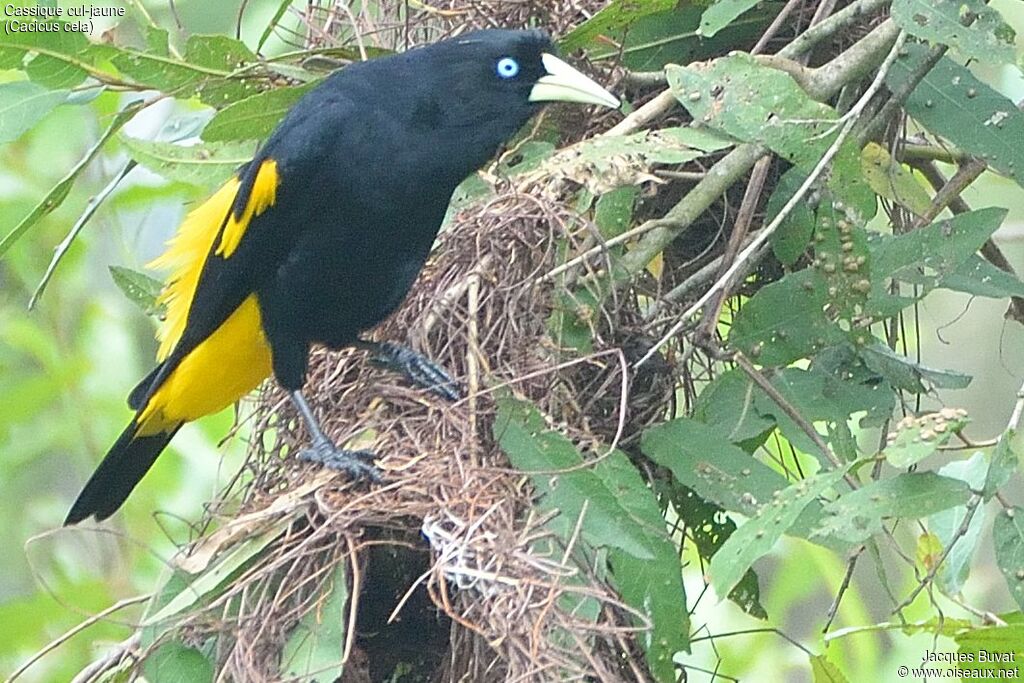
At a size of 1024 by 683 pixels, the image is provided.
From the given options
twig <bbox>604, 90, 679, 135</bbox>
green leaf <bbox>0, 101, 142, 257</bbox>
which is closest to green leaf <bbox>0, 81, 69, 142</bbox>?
green leaf <bbox>0, 101, 142, 257</bbox>

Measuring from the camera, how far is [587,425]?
7.07 ft

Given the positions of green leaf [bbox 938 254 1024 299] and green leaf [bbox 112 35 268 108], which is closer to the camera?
green leaf [bbox 938 254 1024 299]

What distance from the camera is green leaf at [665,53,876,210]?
1.89 metres

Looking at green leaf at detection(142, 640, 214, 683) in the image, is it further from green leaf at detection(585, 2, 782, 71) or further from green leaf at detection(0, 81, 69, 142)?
green leaf at detection(585, 2, 782, 71)

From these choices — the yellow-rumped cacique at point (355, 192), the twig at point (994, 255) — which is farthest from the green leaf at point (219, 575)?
the twig at point (994, 255)

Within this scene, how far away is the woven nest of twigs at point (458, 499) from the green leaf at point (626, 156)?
0.36 feet

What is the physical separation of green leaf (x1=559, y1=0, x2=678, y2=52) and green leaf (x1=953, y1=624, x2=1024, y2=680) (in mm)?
1061

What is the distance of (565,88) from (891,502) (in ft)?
3.09

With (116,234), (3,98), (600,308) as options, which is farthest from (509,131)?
(116,234)

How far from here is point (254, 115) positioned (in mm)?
2439

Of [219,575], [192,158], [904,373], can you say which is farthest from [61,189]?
[904,373]

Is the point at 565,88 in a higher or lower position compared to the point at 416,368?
higher

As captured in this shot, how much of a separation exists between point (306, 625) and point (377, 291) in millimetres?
722

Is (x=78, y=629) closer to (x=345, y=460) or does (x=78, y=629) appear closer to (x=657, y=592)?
(x=345, y=460)
